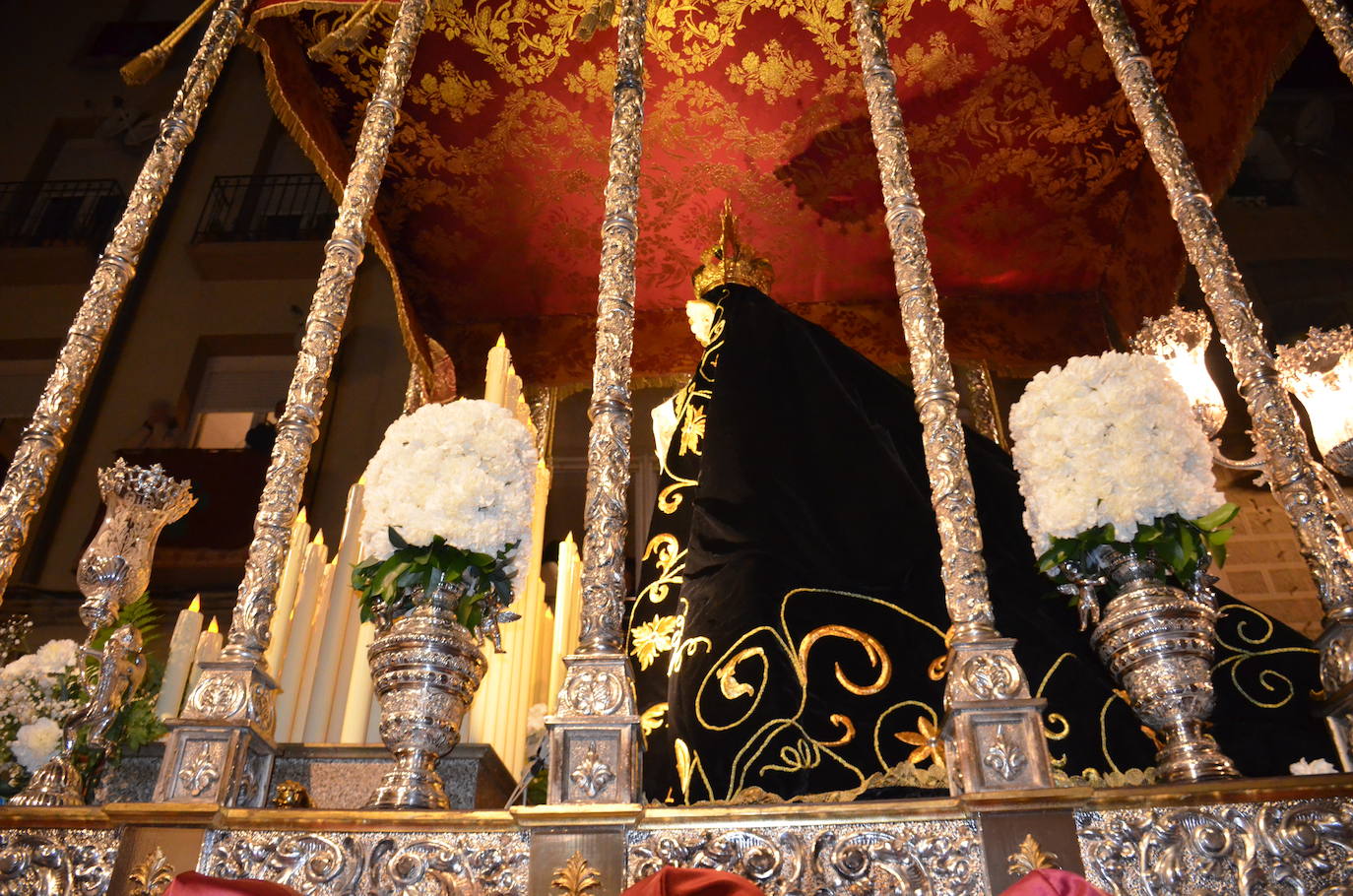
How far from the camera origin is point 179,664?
138 inches

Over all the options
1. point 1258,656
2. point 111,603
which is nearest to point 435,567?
point 111,603

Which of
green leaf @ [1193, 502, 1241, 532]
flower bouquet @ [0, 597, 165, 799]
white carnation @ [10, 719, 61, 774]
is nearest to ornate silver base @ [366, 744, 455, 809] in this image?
flower bouquet @ [0, 597, 165, 799]

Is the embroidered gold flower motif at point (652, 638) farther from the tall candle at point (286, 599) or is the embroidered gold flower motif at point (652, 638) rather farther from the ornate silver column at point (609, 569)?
the tall candle at point (286, 599)

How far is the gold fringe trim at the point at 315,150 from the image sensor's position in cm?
412

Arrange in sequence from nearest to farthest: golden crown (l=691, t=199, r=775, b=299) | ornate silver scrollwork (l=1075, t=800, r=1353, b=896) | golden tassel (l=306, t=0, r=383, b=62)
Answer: ornate silver scrollwork (l=1075, t=800, r=1353, b=896)
golden tassel (l=306, t=0, r=383, b=62)
golden crown (l=691, t=199, r=775, b=299)

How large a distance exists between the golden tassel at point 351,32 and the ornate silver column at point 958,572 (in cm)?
204

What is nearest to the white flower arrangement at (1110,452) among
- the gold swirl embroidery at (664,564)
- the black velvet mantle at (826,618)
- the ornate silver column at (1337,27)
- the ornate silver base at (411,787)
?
the black velvet mantle at (826,618)

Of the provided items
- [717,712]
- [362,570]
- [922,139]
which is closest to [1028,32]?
[922,139]

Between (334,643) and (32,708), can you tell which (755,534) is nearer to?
(334,643)

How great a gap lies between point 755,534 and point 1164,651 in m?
1.25

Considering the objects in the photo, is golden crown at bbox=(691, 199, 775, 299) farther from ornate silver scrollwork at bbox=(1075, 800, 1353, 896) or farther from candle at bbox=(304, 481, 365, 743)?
ornate silver scrollwork at bbox=(1075, 800, 1353, 896)

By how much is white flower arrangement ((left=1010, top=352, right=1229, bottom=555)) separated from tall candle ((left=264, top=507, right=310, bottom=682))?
2.29 m

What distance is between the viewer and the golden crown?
4633 mm

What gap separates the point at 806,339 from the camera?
3938 millimetres
